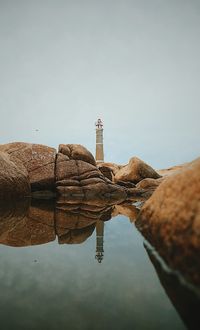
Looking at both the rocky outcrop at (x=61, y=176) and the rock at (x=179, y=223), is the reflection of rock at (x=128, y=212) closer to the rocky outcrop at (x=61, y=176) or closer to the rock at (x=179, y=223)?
the rock at (x=179, y=223)

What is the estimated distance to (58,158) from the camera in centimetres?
1184

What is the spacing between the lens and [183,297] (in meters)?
1.60

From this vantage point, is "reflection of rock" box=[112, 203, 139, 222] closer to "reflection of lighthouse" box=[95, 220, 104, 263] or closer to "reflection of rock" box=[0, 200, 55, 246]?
"reflection of lighthouse" box=[95, 220, 104, 263]

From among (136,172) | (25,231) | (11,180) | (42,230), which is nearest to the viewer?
(25,231)

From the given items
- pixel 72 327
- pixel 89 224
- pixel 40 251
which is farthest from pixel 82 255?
pixel 89 224

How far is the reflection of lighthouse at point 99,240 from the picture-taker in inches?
103

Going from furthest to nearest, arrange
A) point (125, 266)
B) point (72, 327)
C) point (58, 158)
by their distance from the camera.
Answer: point (58, 158) → point (125, 266) → point (72, 327)

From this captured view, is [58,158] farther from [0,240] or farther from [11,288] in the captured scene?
[11,288]

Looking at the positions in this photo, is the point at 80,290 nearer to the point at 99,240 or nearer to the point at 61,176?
the point at 99,240

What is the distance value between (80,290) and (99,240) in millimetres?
1559

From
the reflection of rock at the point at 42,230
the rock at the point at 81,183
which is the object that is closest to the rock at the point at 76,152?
the rock at the point at 81,183

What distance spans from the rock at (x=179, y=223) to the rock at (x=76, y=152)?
1006cm

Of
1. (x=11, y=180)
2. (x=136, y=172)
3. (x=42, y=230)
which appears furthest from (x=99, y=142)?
(x=42, y=230)

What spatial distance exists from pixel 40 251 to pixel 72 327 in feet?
4.84
